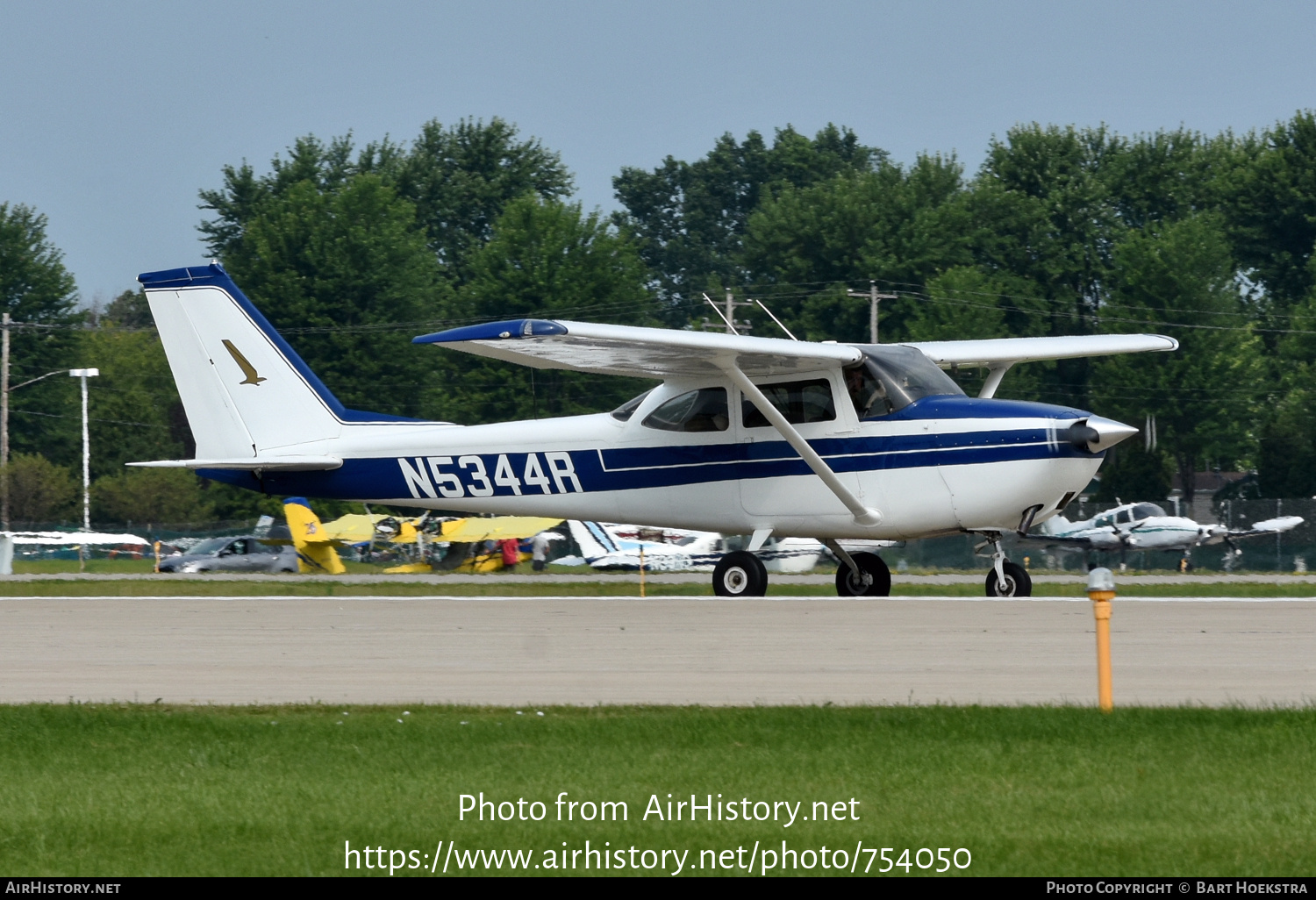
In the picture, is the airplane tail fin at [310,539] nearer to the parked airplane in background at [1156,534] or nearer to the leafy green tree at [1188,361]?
the parked airplane in background at [1156,534]

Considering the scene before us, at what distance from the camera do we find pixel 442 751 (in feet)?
26.8

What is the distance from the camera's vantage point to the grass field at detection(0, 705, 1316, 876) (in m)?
6.22

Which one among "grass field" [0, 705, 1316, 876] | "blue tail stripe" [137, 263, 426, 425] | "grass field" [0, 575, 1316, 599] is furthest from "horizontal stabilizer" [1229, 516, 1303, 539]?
"grass field" [0, 705, 1316, 876]

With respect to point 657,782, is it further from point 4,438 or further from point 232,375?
point 4,438

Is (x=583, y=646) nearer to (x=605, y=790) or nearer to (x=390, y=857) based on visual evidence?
(x=605, y=790)

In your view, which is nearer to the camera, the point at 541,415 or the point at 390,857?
the point at 390,857

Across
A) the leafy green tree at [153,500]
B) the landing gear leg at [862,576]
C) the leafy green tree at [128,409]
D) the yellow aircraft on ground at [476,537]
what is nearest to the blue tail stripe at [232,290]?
the landing gear leg at [862,576]

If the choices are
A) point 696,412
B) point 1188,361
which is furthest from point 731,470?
point 1188,361

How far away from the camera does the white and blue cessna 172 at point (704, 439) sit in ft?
61.4

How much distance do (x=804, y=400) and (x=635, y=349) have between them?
224 cm

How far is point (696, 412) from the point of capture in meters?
20.3

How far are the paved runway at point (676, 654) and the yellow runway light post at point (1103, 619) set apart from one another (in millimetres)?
574

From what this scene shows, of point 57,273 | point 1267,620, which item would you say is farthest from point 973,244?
point 1267,620
